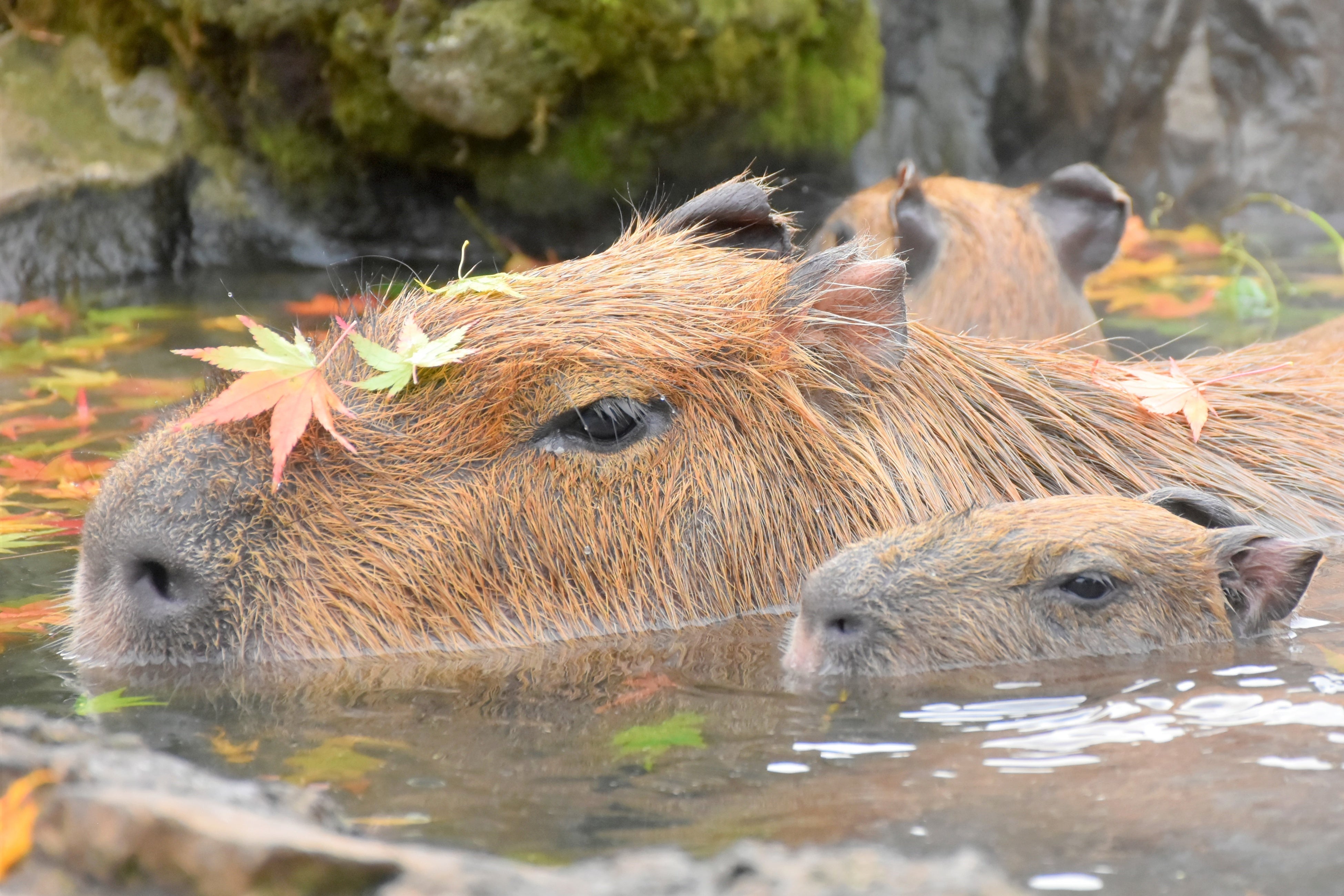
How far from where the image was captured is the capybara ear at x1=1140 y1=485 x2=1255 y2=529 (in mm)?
4105

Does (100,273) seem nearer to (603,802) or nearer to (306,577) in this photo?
(306,577)

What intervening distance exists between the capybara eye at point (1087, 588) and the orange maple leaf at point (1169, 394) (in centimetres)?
92

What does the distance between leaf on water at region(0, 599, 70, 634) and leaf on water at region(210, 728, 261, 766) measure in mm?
999

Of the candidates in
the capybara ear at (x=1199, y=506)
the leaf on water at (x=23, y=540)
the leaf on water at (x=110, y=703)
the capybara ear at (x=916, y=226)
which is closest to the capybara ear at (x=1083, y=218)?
the capybara ear at (x=916, y=226)

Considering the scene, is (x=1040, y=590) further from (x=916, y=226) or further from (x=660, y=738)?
(x=916, y=226)

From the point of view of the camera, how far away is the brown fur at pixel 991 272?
6172 millimetres

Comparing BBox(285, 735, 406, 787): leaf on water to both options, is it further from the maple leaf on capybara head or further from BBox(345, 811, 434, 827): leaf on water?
the maple leaf on capybara head

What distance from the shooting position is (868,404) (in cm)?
418

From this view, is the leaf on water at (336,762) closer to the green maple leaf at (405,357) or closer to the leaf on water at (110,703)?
the leaf on water at (110,703)

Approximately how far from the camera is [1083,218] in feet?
21.5

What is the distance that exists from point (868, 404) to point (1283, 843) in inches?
74.5

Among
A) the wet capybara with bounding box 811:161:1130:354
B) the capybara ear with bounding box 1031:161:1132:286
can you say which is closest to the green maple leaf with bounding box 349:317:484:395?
the wet capybara with bounding box 811:161:1130:354

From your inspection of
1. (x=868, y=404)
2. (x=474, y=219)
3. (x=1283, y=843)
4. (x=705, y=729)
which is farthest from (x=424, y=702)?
(x=474, y=219)

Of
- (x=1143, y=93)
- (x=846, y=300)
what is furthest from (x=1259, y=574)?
(x=1143, y=93)
